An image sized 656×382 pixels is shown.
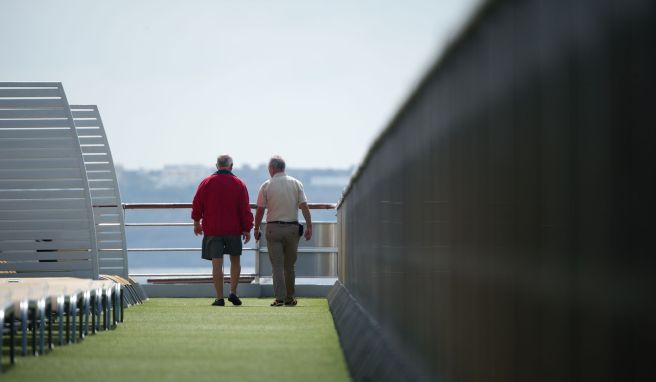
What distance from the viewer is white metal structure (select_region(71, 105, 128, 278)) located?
A: 778 inches

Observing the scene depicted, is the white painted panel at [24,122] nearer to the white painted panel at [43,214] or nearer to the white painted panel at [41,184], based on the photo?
the white painted panel at [41,184]

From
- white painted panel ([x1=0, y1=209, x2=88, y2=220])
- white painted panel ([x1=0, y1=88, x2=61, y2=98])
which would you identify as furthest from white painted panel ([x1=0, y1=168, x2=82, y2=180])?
white painted panel ([x1=0, y1=88, x2=61, y2=98])

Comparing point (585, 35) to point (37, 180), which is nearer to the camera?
point (585, 35)

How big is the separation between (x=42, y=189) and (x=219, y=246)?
8.81ft

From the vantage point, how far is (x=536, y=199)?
3168mm

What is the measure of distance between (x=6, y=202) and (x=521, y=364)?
1421 cm

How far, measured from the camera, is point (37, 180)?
16.7 m

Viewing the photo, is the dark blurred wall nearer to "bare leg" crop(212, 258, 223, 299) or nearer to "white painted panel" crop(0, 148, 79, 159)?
"white painted panel" crop(0, 148, 79, 159)

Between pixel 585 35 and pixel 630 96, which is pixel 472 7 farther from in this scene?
pixel 630 96

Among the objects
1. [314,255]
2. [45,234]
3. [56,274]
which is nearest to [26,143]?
[45,234]

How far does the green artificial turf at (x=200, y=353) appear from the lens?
24.9 feet

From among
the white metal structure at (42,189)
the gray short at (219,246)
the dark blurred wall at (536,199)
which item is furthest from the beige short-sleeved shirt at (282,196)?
the dark blurred wall at (536,199)

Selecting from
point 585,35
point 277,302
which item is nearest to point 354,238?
point 277,302

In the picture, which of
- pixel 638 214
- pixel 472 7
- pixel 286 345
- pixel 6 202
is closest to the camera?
pixel 638 214
